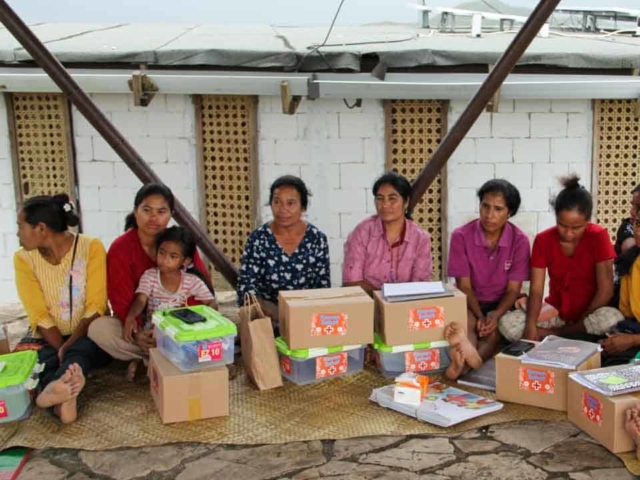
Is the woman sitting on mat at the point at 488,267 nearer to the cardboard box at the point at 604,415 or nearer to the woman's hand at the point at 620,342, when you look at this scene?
the woman's hand at the point at 620,342

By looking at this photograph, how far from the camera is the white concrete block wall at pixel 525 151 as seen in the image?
6000 mm

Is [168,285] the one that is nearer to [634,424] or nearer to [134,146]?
[134,146]

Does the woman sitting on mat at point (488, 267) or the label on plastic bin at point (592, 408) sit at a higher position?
the woman sitting on mat at point (488, 267)

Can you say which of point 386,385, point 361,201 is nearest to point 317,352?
point 386,385

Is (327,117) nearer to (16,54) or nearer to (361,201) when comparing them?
(361,201)

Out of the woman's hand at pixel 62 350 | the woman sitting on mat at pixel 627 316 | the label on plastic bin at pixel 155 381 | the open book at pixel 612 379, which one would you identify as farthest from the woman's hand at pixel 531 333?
the woman's hand at pixel 62 350

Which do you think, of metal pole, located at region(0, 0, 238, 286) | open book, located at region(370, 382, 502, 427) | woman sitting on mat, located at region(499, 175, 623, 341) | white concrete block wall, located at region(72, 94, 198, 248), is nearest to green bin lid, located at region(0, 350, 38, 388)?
metal pole, located at region(0, 0, 238, 286)

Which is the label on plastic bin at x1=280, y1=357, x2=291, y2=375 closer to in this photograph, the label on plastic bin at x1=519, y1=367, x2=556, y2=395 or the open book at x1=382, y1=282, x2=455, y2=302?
the open book at x1=382, y1=282, x2=455, y2=302

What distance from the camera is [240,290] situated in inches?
172

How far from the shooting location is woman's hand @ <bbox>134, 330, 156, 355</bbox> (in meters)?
3.93

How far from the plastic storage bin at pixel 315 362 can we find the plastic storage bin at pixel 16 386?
4.35 feet

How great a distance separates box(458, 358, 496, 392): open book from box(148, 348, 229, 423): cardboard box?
1.37 metres

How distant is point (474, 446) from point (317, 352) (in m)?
1.03

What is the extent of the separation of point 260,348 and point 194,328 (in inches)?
20.1
